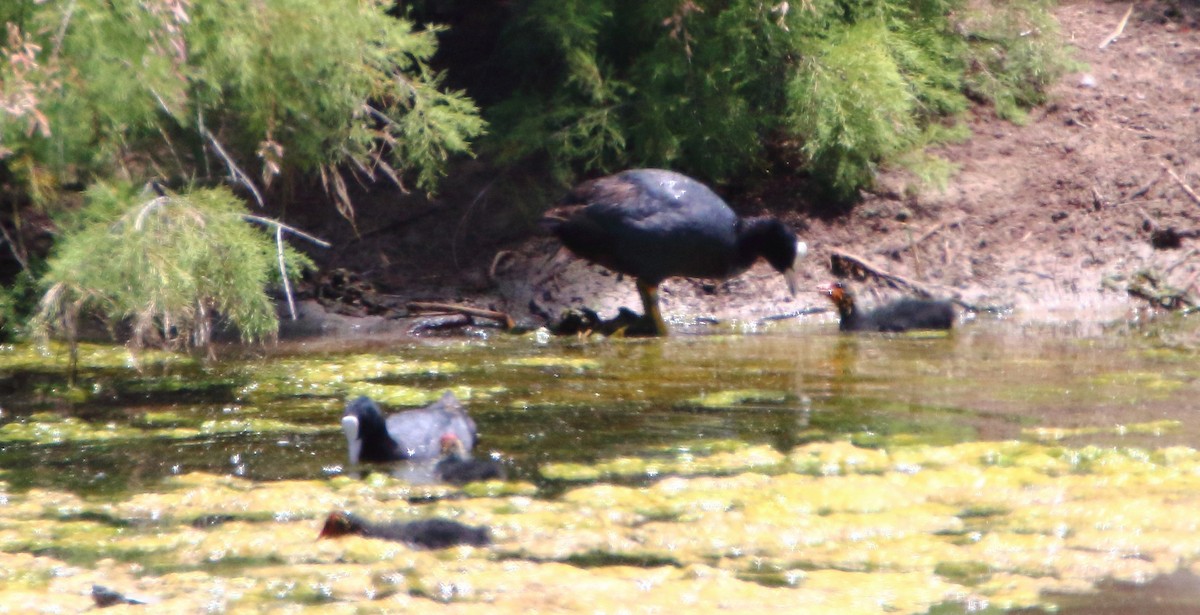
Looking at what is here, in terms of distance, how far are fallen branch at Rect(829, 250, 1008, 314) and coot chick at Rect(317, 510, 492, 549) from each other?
6604 mm

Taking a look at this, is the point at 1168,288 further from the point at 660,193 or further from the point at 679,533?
the point at 679,533

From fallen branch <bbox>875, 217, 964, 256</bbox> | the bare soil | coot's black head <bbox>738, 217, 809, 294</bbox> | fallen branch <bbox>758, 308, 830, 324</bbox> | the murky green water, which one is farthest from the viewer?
fallen branch <bbox>875, 217, 964, 256</bbox>

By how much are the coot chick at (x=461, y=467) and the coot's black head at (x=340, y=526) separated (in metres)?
0.84

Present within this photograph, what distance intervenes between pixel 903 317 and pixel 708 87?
7.38ft

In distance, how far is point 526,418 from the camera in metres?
6.62

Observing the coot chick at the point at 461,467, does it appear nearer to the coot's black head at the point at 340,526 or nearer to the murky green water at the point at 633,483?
the murky green water at the point at 633,483

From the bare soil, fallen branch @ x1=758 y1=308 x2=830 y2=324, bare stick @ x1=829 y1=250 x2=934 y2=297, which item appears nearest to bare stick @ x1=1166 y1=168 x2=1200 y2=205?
the bare soil

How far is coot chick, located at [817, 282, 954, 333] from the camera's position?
965 centimetres

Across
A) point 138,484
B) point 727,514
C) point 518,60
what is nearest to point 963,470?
point 727,514

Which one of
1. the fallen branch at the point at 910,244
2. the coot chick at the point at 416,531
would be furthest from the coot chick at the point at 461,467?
the fallen branch at the point at 910,244

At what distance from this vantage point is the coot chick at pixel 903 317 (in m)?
9.65

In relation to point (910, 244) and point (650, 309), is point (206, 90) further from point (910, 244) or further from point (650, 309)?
point (910, 244)

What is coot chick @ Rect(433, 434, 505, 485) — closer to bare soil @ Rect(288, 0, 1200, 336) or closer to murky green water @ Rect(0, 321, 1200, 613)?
murky green water @ Rect(0, 321, 1200, 613)

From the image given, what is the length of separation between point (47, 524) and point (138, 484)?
61 cm
